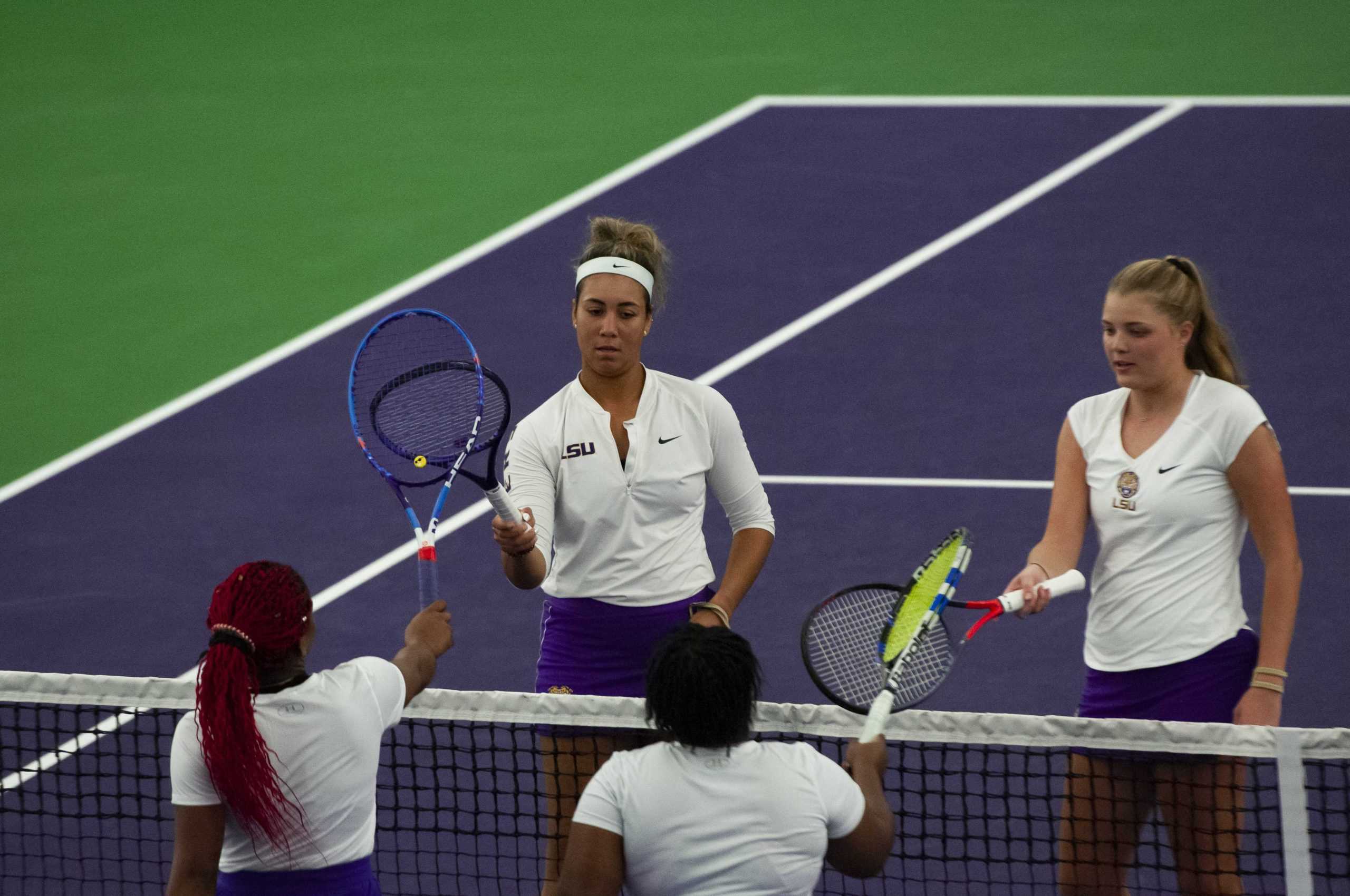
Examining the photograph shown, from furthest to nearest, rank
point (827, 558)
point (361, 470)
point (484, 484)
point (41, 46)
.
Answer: point (41, 46) → point (361, 470) → point (827, 558) → point (484, 484)

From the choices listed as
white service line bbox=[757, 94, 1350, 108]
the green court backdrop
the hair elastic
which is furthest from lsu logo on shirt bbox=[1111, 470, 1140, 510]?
white service line bbox=[757, 94, 1350, 108]

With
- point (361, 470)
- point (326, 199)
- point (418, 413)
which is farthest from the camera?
point (326, 199)

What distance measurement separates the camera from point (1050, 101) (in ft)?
37.6

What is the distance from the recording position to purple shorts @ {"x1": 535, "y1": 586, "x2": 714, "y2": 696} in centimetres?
446

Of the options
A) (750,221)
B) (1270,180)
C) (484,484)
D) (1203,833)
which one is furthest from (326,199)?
(1203,833)

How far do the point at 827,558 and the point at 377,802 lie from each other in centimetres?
246

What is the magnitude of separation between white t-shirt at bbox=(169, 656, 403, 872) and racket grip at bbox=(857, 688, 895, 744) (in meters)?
1.00

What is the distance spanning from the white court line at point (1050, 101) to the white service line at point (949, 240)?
0.52 feet

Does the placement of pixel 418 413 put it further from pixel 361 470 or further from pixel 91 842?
pixel 361 470

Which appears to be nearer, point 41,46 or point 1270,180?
point 1270,180

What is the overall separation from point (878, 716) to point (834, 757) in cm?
260

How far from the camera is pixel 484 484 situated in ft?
13.3

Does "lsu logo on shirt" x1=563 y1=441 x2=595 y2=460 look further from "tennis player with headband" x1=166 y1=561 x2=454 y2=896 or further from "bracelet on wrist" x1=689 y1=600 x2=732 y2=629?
"tennis player with headband" x1=166 y1=561 x2=454 y2=896

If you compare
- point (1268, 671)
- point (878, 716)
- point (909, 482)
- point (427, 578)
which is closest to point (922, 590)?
point (878, 716)
